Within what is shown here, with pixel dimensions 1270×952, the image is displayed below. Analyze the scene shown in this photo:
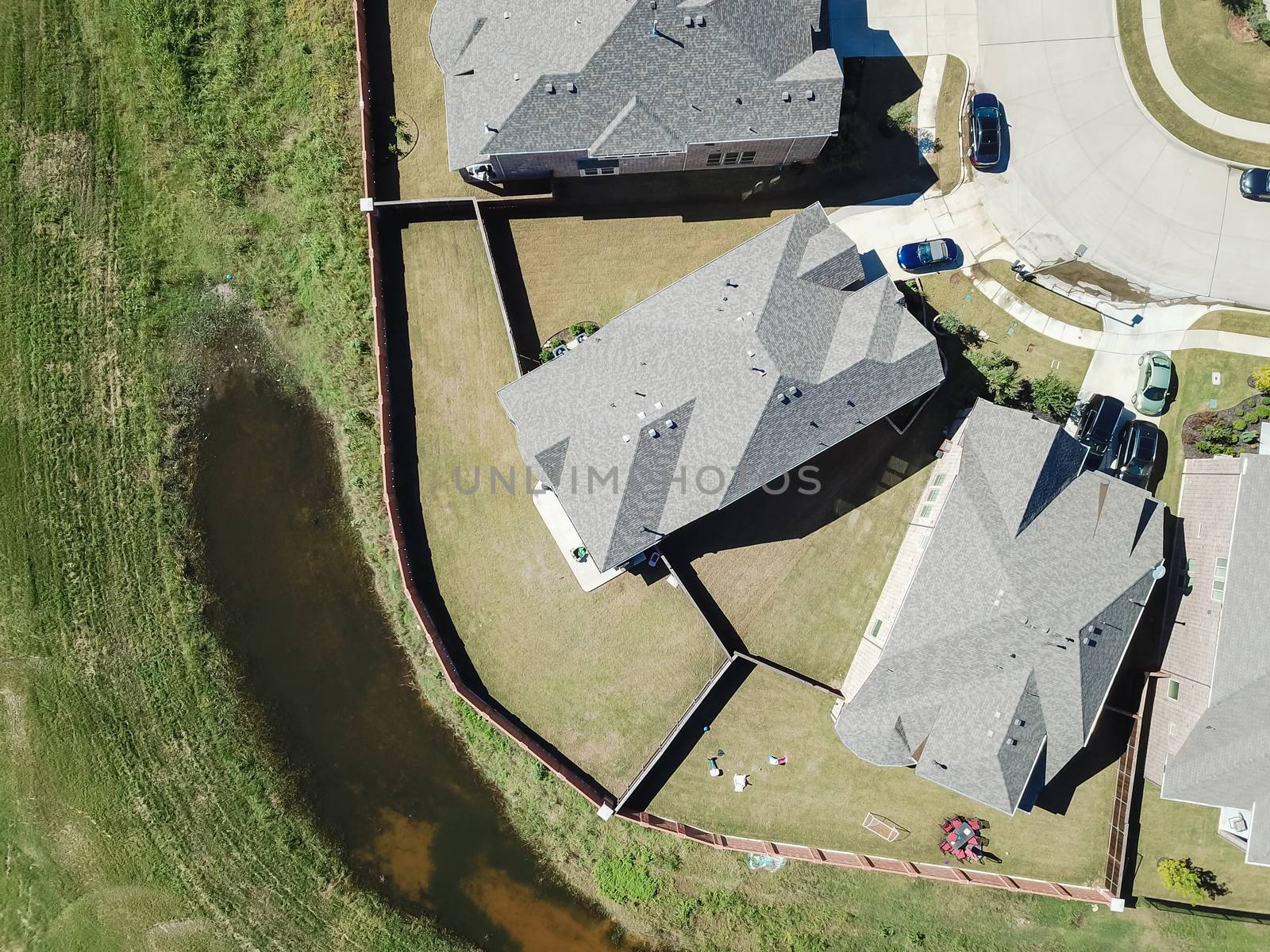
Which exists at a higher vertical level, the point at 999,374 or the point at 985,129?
the point at 985,129

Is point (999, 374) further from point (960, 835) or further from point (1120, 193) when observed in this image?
point (960, 835)

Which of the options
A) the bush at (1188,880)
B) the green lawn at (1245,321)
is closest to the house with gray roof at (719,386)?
the green lawn at (1245,321)

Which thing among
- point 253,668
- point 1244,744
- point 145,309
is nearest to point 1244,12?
point 1244,744

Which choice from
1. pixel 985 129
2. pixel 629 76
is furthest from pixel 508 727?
pixel 985 129

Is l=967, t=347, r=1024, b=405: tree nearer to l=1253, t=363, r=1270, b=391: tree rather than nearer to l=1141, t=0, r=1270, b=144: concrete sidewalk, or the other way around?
l=1253, t=363, r=1270, b=391: tree

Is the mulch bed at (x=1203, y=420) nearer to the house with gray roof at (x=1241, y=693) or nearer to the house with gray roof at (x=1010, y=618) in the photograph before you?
the house with gray roof at (x=1241, y=693)

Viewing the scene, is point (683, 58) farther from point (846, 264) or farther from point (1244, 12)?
point (1244, 12)
